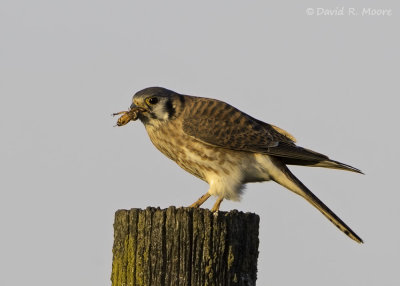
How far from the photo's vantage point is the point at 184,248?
3.80m

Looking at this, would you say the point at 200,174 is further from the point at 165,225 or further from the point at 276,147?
the point at 165,225

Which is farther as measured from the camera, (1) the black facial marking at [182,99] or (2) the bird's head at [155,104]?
(1) the black facial marking at [182,99]

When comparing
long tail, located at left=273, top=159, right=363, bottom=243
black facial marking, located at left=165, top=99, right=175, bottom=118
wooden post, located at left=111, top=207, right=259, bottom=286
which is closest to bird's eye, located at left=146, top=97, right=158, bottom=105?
black facial marking, located at left=165, top=99, right=175, bottom=118

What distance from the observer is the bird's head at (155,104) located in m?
6.54

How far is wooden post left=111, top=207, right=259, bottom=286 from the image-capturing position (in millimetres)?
3781

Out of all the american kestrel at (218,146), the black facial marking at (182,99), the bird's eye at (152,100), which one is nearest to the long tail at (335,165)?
the american kestrel at (218,146)

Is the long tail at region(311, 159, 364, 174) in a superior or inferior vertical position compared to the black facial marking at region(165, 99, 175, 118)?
inferior

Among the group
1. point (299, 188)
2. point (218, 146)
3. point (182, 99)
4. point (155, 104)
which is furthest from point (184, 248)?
point (182, 99)

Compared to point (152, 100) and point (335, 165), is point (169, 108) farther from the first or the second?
point (335, 165)

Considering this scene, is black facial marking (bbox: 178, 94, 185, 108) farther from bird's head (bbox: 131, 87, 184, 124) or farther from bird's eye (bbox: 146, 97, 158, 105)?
bird's eye (bbox: 146, 97, 158, 105)

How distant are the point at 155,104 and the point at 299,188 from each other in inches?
66.5

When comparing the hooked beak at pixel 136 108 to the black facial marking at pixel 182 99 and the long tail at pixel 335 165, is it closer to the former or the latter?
the black facial marking at pixel 182 99

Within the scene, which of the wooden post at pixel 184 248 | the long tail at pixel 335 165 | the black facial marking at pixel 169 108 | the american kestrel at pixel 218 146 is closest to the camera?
the wooden post at pixel 184 248

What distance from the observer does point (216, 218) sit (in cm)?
390
